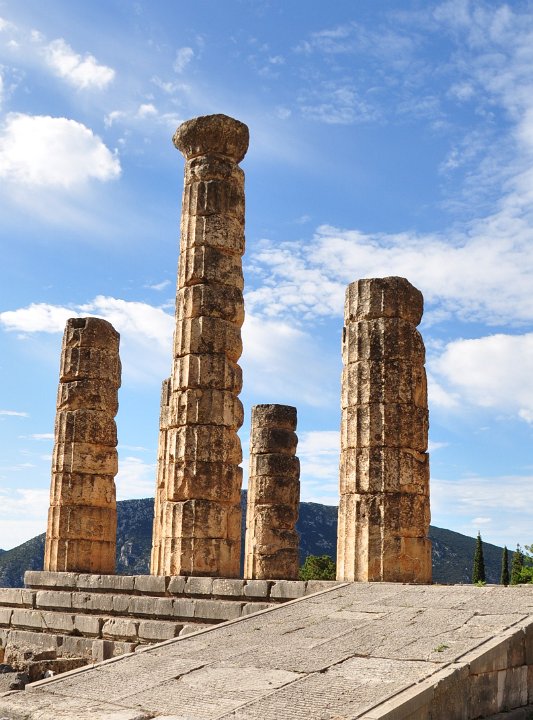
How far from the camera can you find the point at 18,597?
62.2 feet

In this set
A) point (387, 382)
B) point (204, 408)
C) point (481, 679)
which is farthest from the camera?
point (204, 408)

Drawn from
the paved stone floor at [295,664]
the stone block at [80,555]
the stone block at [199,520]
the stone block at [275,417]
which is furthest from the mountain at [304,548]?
the paved stone floor at [295,664]

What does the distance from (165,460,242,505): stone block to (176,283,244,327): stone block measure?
2997 millimetres

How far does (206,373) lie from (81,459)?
5.12 meters

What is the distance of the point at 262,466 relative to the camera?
24312 millimetres

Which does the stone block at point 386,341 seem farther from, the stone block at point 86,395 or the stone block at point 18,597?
the stone block at point 18,597

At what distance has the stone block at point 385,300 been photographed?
49.7 ft

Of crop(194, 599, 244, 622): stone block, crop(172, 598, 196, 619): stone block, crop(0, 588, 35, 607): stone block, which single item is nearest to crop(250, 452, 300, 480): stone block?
crop(0, 588, 35, 607): stone block

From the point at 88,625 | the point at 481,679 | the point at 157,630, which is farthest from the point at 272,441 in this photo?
the point at 481,679

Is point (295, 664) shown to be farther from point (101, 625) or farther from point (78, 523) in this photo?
point (78, 523)

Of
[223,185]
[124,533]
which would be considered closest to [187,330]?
[223,185]

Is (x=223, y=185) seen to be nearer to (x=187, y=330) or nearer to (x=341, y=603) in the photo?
(x=187, y=330)

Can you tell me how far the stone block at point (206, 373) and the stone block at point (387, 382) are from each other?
323 cm

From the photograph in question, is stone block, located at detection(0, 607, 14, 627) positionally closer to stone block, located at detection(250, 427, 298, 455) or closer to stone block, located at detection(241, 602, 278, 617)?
stone block, located at detection(241, 602, 278, 617)
